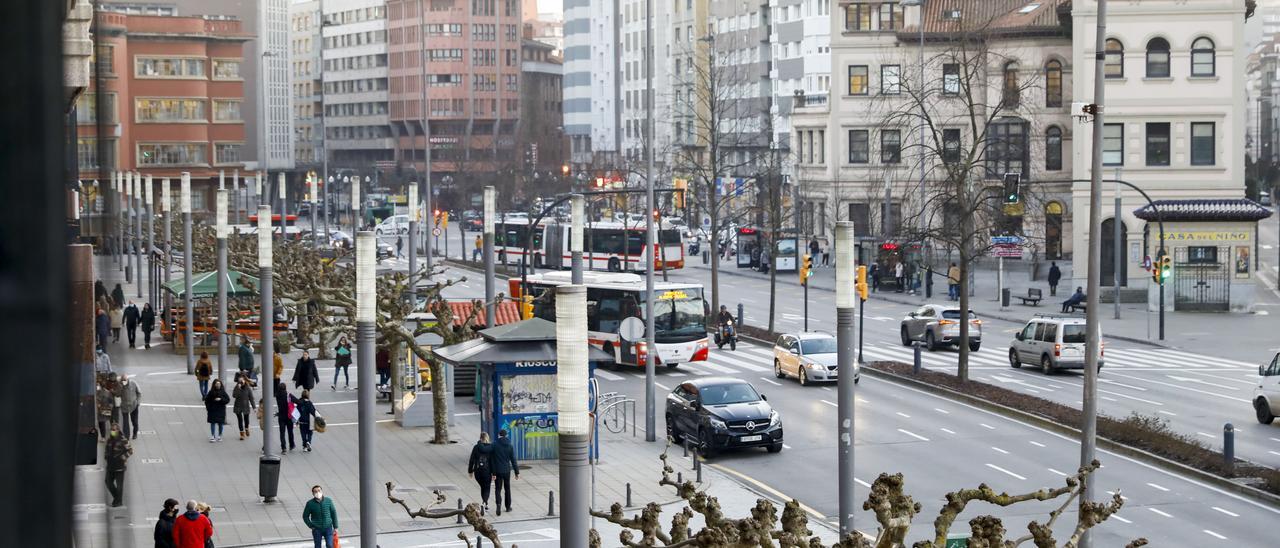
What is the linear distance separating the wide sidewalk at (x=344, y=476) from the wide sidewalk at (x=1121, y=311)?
1853 cm

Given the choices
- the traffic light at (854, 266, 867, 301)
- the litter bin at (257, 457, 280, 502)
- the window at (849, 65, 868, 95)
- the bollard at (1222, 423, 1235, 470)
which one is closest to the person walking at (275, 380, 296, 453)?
the litter bin at (257, 457, 280, 502)

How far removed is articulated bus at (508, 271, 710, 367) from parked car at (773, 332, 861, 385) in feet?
11.5

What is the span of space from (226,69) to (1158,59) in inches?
2041

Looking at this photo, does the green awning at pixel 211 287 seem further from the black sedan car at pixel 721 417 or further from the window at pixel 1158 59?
the window at pixel 1158 59

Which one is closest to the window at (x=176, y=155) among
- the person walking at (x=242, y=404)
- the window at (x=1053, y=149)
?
the person walking at (x=242, y=404)

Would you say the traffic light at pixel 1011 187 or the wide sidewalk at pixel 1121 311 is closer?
the traffic light at pixel 1011 187

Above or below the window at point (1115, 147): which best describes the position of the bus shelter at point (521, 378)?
below

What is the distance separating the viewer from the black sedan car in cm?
2902

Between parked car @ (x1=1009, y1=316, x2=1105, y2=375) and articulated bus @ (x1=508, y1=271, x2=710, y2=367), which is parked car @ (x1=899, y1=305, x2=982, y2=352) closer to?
parked car @ (x1=1009, y1=316, x2=1105, y2=375)

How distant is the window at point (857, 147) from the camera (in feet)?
272

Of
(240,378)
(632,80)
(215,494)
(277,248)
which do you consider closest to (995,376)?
(240,378)

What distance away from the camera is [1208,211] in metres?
58.3

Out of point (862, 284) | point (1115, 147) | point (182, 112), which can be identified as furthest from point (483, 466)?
point (1115, 147)

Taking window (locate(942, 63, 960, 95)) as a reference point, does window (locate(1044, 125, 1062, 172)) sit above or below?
below
